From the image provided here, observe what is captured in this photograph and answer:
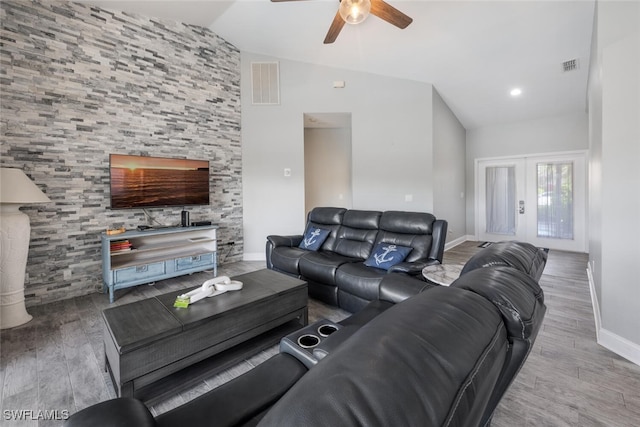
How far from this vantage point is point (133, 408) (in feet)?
2.19

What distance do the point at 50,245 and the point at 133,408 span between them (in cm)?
365

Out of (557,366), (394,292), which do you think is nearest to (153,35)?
(394,292)

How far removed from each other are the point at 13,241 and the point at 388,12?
4019 mm

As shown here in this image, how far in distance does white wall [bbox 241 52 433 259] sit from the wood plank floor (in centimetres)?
245

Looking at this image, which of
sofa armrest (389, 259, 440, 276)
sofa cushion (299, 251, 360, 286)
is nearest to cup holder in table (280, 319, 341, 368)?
sofa armrest (389, 259, 440, 276)

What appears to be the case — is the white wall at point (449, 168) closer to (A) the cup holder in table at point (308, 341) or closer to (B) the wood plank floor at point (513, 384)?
(B) the wood plank floor at point (513, 384)

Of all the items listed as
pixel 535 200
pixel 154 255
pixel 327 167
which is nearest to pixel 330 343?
pixel 154 255

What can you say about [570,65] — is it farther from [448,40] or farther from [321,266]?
[321,266]

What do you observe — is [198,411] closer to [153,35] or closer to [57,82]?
[57,82]

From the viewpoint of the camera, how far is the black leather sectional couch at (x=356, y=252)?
8.52ft

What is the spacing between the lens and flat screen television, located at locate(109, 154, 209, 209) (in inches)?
138

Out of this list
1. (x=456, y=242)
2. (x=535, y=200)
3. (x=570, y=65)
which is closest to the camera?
(x=570, y=65)

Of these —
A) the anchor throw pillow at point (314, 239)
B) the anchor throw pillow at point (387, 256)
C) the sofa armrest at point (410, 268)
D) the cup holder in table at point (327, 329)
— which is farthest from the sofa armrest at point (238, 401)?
the anchor throw pillow at point (314, 239)

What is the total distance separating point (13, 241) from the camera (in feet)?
8.42
